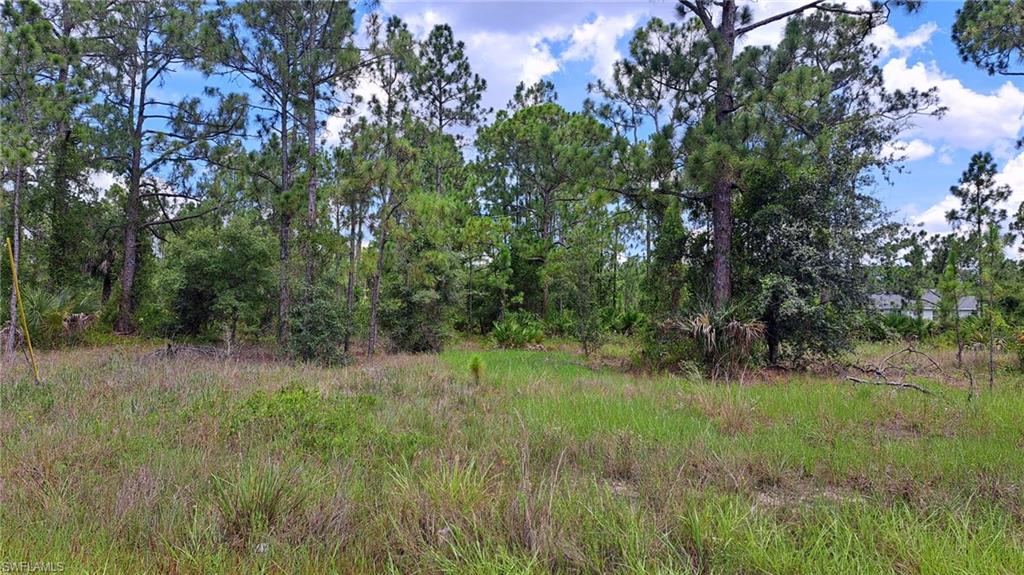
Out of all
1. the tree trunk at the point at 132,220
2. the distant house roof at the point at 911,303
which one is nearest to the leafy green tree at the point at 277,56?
the tree trunk at the point at 132,220

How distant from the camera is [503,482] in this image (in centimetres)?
345

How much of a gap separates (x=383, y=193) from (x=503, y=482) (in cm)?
1127

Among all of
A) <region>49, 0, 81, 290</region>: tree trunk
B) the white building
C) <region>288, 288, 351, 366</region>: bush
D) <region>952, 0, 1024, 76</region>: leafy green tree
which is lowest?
<region>288, 288, 351, 366</region>: bush

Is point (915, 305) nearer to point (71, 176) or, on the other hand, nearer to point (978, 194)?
point (978, 194)

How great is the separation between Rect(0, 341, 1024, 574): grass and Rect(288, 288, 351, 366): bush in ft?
15.0

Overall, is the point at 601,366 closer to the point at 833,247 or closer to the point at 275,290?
the point at 833,247

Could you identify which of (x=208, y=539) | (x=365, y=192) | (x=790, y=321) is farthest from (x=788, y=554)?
(x=365, y=192)

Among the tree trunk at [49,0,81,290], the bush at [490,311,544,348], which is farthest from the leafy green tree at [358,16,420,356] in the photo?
the tree trunk at [49,0,81,290]

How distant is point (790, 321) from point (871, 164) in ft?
12.7

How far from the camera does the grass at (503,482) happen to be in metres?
2.51

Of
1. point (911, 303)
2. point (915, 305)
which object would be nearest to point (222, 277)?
point (915, 305)

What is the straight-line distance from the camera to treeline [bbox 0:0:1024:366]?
32.1ft

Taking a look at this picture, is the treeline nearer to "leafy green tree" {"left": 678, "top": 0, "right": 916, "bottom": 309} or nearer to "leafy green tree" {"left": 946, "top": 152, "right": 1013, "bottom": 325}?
"leafy green tree" {"left": 678, "top": 0, "right": 916, "bottom": 309}

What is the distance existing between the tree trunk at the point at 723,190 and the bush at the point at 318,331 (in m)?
8.67
